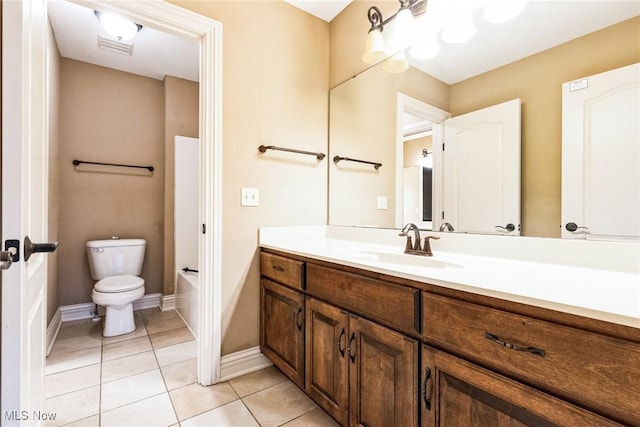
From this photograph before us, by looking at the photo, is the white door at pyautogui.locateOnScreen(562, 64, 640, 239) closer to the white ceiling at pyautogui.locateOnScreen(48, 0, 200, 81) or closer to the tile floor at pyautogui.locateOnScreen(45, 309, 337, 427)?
the tile floor at pyautogui.locateOnScreen(45, 309, 337, 427)

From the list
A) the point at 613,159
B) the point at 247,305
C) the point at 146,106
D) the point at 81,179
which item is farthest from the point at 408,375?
the point at 146,106

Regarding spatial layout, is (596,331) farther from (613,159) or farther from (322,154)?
(322,154)

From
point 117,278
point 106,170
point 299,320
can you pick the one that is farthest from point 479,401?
point 106,170

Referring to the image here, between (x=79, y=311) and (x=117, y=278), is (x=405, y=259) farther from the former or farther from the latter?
(x=79, y=311)

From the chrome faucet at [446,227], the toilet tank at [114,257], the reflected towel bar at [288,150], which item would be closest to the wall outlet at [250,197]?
the reflected towel bar at [288,150]

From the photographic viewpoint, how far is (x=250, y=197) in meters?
1.80

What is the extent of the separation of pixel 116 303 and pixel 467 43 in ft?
9.47

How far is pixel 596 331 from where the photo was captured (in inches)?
23.5

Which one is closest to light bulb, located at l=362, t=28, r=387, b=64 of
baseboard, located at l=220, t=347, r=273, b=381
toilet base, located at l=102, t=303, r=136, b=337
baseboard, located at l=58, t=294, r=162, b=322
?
baseboard, located at l=220, t=347, r=273, b=381

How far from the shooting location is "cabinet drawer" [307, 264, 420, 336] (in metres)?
0.94

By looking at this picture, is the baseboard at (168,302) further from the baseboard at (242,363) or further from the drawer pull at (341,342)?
the drawer pull at (341,342)

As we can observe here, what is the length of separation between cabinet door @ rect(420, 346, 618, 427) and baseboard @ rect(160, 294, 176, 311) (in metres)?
2.71

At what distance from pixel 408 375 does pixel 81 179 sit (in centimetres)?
309

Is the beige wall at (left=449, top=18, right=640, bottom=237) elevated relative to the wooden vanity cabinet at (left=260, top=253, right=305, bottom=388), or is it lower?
elevated
